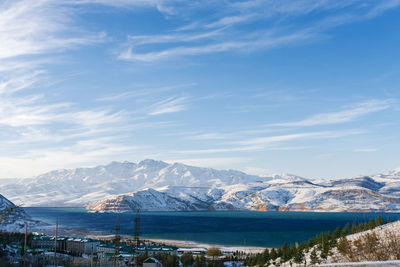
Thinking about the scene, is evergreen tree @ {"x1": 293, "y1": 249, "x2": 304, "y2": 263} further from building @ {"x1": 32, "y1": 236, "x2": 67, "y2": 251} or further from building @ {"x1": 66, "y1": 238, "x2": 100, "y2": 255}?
building @ {"x1": 32, "y1": 236, "x2": 67, "y2": 251}

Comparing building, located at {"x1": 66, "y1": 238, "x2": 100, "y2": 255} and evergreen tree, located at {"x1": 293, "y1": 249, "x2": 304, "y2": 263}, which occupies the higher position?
evergreen tree, located at {"x1": 293, "y1": 249, "x2": 304, "y2": 263}

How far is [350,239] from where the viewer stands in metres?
46.6

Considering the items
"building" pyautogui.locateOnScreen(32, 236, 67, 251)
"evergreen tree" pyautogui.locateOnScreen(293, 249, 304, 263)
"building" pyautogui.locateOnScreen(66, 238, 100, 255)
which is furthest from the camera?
"building" pyautogui.locateOnScreen(32, 236, 67, 251)

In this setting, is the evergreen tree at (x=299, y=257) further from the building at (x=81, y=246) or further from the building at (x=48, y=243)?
the building at (x=48, y=243)

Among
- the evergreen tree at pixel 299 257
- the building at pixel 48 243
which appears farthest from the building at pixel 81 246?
the evergreen tree at pixel 299 257

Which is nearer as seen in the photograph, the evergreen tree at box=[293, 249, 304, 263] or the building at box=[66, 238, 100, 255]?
the evergreen tree at box=[293, 249, 304, 263]

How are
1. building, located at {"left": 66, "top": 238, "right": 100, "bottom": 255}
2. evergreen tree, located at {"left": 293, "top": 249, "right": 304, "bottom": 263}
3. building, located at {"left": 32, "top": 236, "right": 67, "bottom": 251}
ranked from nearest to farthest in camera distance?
1. evergreen tree, located at {"left": 293, "top": 249, "right": 304, "bottom": 263}
2. building, located at {"left": 66, "top": 238, "right": 100, "bottom": 255}
3. building, located at {"left": 32, "top": 236, "right": 67, "bottom": 251}

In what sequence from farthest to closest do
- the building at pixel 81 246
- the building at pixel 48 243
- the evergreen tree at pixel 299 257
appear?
the building at pixel 48 243
the building at pixel 81 246
the evergreen tree at pixel 299 257

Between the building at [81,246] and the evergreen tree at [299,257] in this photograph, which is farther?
the building at [81,246]

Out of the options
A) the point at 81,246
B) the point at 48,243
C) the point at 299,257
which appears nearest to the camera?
the point at 299,257

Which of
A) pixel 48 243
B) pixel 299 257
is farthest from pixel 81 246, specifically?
pixel 299 257

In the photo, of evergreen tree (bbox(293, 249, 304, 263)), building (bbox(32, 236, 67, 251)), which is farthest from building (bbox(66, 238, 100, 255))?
evergreen tree (bbox(293, 249, 304, 263))

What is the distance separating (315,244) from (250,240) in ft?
296

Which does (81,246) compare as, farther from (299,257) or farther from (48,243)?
(299,257)
